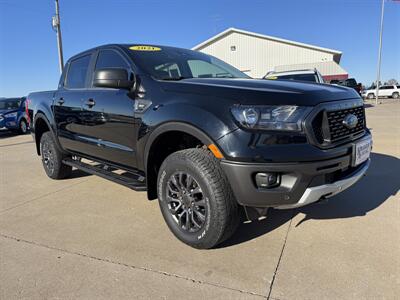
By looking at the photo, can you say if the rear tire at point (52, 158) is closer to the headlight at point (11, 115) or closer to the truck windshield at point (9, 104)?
the headlight at point (11, 115)

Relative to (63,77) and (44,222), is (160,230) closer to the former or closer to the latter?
(44,222)

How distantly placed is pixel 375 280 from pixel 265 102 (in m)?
1.46

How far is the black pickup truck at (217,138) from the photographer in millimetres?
2305

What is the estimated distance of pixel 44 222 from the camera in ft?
11.6

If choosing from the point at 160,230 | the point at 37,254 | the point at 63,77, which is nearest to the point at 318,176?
the point at 160,230

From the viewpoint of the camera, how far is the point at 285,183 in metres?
2.33

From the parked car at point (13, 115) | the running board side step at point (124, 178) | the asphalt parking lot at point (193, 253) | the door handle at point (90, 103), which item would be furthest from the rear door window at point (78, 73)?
the parked car at point (13, 115)

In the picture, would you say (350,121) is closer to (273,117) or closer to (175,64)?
(273,117)

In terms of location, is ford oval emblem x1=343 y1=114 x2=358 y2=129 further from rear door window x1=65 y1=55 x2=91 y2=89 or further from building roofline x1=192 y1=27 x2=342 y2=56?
building roofline x1=192 y1=27 x2=342 y2=56

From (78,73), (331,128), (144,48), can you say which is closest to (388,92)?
(78,73)

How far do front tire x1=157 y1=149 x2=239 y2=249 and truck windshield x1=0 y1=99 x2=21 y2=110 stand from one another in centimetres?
1388

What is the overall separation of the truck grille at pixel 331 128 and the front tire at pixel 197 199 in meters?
0.77

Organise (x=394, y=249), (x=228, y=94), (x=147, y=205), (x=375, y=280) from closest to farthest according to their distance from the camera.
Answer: (x=375, y=280) → (x=228, y=94) → (x=394, y=249) → (x=147, y=205)

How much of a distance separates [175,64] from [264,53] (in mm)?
30660
